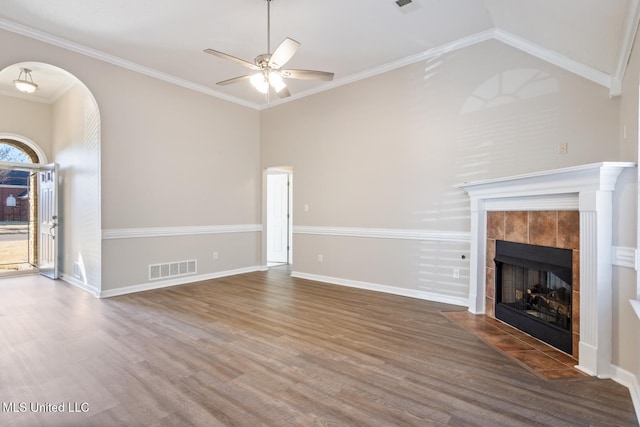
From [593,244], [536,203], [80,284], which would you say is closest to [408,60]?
[536,203]

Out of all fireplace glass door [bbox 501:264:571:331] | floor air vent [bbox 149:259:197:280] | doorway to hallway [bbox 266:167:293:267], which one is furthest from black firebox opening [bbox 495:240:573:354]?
doorway to hallway [bbox 266:167:293:267]

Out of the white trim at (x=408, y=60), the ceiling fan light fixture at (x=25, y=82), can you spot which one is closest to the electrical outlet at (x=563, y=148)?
the white trim at (x=408, y=60)

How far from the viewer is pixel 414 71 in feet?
14.7

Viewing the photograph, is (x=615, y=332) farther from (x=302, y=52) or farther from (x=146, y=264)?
(x=146, y=264)

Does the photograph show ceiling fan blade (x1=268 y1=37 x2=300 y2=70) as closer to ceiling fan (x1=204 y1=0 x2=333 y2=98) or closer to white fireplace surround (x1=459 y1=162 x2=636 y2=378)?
ceiling fan (x1=204 y1=0 x2=333 y2=98)

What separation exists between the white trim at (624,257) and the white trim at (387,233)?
1.70 m

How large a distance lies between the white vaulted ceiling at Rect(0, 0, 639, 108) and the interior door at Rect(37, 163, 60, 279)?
2.88 meters

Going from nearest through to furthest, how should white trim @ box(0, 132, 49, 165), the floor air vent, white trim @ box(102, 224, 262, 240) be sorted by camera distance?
1. white trim @ box(102, 224, 262, 240)
2. the floor air vent
3. white trim @ box(0, 132, 49, 165)

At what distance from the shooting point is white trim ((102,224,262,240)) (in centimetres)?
460

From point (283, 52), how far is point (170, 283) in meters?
4.12

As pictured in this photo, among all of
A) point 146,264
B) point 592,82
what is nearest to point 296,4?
point 592,82

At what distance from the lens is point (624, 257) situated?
2.28 m

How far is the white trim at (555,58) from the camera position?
3.13m

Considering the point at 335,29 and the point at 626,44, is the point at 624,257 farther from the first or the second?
the point at 335,29
